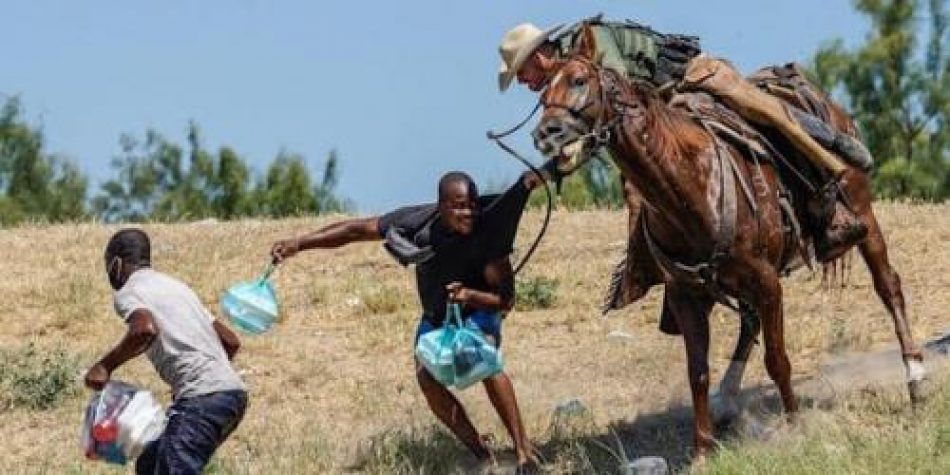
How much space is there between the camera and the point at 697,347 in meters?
9.91

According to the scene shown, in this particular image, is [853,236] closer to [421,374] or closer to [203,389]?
[421,374]

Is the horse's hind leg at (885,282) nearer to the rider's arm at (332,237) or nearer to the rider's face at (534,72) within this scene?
the rider's face at (534,72)

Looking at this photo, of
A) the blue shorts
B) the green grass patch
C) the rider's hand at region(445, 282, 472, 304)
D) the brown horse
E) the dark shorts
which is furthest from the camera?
the green grass patch

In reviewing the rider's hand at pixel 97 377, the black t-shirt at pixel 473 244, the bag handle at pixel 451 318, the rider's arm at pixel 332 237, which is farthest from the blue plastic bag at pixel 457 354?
the rider's hand at pixel 97 377

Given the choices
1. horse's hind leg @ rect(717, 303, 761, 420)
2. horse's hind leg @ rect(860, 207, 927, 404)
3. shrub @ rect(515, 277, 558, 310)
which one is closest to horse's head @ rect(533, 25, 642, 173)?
horse's hind leg @ rect(717, 303, 761, 420)

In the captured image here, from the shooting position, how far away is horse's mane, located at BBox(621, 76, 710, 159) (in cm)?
932

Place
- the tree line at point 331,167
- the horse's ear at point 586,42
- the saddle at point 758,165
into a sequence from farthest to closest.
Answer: the tree line at point 331,167 < the saddle at point 758,165 < the horse's ear at point 586,42

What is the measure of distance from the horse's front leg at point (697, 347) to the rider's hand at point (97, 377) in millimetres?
3001

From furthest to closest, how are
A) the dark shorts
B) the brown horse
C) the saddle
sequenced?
the saddle
the brown horse
the dark shorts

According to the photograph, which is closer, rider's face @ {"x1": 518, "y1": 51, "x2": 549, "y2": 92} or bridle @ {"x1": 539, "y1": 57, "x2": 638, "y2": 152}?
bridle @ {"x1": 539, "y1": 57, "x2": 638, "y2": 152}

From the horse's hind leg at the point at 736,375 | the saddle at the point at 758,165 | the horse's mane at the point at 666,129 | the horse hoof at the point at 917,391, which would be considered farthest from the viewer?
the horse's hind leg at the point at 736,375

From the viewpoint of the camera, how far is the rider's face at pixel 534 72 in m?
9.20

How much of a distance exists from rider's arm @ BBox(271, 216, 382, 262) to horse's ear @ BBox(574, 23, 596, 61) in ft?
5.00

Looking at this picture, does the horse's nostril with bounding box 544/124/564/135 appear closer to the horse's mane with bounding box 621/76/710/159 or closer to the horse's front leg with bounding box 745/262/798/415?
the horse's mane with bounding box 621/76/710/159
